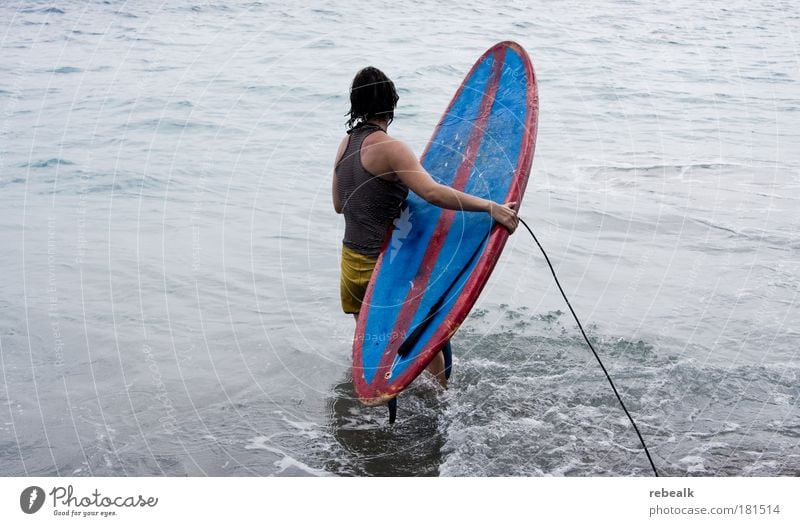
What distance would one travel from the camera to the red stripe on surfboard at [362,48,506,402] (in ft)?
15.2

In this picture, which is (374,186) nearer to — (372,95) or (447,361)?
(372,95)

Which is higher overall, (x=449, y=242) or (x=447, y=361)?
(x=449, y=242)

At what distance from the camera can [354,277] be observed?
16.4 feet

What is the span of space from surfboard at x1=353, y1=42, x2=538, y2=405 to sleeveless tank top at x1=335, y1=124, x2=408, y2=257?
127 millimetres

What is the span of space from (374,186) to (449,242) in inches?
22.4

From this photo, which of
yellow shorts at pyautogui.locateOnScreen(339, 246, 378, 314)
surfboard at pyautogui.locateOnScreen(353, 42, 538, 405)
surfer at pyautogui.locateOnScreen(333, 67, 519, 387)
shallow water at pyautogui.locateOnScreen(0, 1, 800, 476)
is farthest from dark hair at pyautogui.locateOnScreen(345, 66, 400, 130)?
shallow water at pyautogui.locateOnScreen(0, 1, 800, 476)

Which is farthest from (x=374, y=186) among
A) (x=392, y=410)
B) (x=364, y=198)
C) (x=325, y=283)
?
Answer: (x=325, y=283)

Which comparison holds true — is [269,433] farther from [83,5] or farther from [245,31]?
[83,5]

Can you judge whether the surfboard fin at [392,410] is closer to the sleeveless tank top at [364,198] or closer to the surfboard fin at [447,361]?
the surfboard fin at [447,361]

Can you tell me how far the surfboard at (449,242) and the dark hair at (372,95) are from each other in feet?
2.35

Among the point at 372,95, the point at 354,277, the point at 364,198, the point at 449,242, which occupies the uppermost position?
the point at 372,95

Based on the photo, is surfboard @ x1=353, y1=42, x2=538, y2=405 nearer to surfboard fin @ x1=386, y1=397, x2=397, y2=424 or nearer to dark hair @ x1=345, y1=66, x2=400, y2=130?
surfboard fin @ x1=386, y1=397, x2=397, y2=424

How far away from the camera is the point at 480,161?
16.8 ft

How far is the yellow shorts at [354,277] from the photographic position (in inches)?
194
